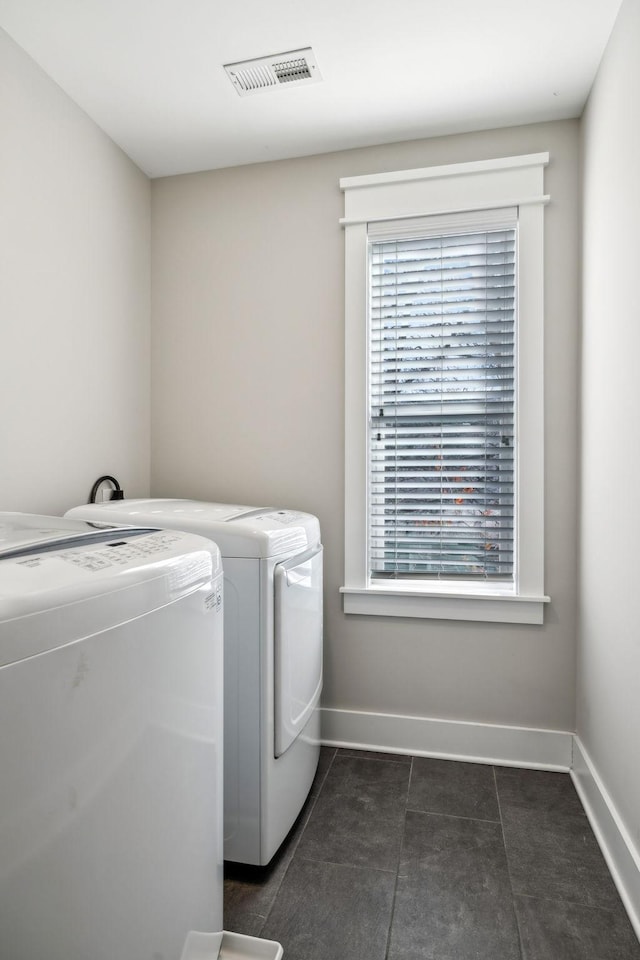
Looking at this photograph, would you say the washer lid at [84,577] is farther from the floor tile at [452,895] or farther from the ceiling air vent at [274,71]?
the ceiling air vent at [274,71]

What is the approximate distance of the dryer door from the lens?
1.60 metres

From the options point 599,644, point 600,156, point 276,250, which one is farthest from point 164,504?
point 600,156

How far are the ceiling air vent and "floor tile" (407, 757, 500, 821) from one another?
2.42m

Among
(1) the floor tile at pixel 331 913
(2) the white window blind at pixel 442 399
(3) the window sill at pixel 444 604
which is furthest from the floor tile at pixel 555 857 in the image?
(2) the white window blind at pixel 442 399

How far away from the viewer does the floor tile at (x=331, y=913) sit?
1.33 metres

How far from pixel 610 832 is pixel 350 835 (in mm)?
738

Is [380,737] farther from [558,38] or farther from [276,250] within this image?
[558,38]

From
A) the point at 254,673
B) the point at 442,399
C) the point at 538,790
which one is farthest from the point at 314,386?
the point at 538,790

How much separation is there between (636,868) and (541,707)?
0.77 metres

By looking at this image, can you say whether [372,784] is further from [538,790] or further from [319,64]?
[319,64]

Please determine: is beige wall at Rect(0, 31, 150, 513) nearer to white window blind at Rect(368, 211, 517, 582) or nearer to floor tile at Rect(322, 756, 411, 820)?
white window blind at Rect(368, 211, 517, 582)

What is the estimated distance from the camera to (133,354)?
2.43 metres

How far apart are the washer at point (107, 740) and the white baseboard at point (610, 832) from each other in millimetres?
1027

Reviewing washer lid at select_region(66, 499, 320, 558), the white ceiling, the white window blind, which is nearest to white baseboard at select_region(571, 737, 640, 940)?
the white window blind
